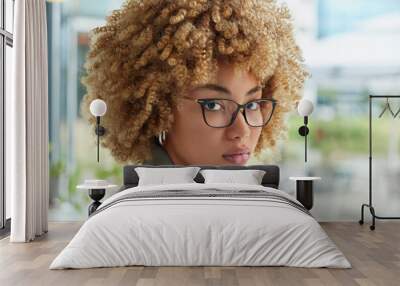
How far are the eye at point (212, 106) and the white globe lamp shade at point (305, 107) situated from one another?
97 centimetres

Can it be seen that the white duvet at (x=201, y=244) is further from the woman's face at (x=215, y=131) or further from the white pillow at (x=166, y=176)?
the woman's face at (x=215, y=131)

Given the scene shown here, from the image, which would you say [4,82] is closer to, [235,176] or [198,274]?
[235,176]

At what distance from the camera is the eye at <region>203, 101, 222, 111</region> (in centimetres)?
743

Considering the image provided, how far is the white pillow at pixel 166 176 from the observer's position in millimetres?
6805

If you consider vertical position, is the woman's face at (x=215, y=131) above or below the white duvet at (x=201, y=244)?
above

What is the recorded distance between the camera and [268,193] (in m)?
5.62

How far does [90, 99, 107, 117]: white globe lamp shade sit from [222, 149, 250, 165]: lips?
1.53 meters

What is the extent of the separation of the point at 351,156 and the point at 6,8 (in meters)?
Result: 4.47

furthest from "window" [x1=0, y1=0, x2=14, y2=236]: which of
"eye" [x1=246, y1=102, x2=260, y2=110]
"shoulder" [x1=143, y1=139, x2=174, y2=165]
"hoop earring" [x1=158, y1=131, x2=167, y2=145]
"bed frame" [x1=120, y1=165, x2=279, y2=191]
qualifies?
"eye" [x1=246, y1=102, x2=260, y2=110]

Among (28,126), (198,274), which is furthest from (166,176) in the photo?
(198,274)

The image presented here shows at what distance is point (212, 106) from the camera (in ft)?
24.4

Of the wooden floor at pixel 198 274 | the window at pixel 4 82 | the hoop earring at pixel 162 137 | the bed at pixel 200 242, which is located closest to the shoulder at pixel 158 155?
the hoop earring at pixel 162 137

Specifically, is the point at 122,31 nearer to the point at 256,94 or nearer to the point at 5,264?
the point at 256,94

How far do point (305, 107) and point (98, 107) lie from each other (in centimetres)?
245
